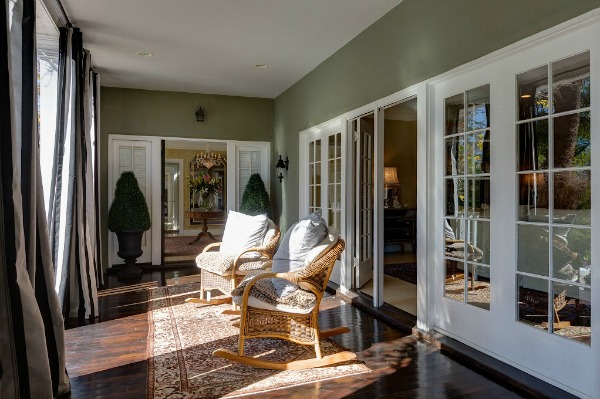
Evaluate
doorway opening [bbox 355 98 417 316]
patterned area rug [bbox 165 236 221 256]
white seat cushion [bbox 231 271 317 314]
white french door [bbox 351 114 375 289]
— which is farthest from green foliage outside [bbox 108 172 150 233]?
white seat cushion [bbox 231 271 317 314]

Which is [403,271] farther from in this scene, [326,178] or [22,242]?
[22,242]

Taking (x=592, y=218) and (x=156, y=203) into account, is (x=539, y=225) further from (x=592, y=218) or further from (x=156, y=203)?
(x=156, y=203)

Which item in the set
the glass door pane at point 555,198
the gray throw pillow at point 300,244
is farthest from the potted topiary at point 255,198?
the glass door pane at point 555,198

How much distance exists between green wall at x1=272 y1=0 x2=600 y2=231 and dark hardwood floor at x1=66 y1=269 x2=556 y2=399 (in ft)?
7.01

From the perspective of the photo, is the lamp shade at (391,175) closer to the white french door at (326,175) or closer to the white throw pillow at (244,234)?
the white french door at (326,175)

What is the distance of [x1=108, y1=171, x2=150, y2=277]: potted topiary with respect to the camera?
6.16 m

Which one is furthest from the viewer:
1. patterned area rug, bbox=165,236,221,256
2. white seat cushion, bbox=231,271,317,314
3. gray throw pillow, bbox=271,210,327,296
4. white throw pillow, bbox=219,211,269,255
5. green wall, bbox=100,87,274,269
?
patterned area rug, bbox=165,236,221,256

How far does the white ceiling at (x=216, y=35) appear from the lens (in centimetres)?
397

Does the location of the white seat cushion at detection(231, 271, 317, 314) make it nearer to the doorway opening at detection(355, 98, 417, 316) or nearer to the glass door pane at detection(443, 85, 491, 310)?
the glass door pane at detection(443, 85, 491, 310)

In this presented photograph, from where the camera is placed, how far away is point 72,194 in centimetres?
399

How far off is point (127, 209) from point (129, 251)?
1.98 ft

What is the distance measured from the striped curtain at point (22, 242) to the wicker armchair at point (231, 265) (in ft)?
6.20

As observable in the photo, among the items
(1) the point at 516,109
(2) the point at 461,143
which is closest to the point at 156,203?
(2) the point at 461,143

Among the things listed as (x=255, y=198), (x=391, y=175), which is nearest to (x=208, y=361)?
(x=255, y=198)
